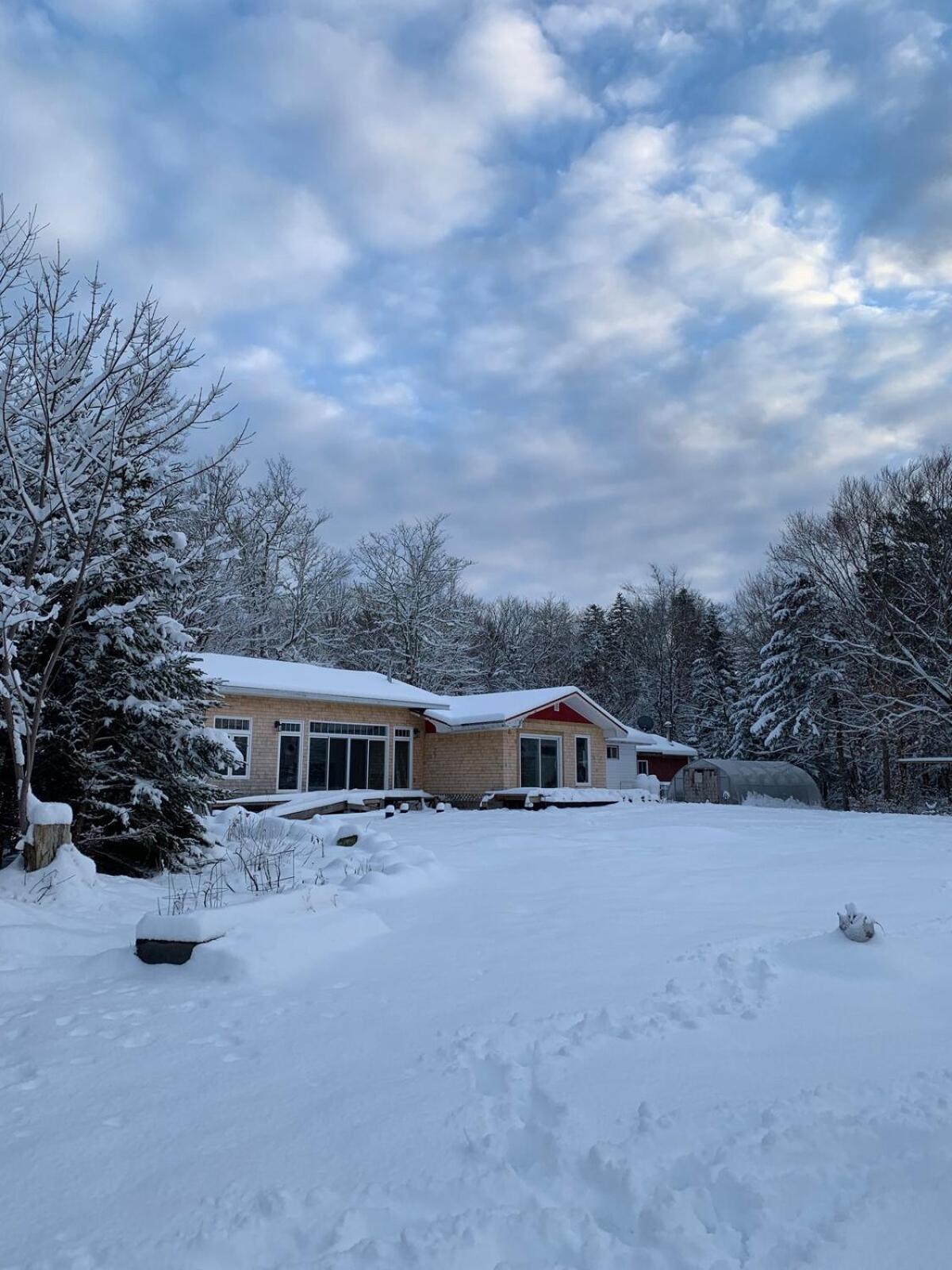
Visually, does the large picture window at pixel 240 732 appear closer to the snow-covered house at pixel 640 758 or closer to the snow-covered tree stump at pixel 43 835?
the snow-covered tree stump at pixel 43 835

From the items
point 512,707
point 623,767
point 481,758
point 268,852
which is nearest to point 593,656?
point 623,767

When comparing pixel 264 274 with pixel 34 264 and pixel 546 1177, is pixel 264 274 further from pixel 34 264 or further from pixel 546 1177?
pixel 546 1177

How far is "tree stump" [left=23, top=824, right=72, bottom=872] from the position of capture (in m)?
7.32

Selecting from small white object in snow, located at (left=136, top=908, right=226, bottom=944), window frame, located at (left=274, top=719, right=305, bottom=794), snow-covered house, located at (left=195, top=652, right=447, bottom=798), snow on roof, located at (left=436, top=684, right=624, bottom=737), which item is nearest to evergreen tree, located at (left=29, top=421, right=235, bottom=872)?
small white object in snow, located at (left=136, top=908, right=226, bottom=944)

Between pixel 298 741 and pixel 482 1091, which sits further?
pixel 298 741

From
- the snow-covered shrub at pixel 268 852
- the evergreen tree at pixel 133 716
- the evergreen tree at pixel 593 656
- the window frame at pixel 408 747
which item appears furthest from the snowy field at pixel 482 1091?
the evergreen tree at pixel 593 656

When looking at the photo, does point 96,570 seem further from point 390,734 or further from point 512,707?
point 512,707

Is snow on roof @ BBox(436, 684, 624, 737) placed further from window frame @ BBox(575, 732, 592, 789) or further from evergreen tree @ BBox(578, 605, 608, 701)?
evergreen tree @ BBox(578, 605, 608, 701)

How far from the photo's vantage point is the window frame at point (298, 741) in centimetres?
1961

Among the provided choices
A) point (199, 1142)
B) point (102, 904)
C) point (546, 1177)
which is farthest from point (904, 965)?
point (102, 904)

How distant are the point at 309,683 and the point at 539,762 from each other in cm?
724

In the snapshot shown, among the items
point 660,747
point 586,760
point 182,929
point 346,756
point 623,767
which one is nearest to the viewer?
point 182,929

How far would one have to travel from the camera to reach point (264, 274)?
9836 mm

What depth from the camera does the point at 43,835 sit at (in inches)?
290
